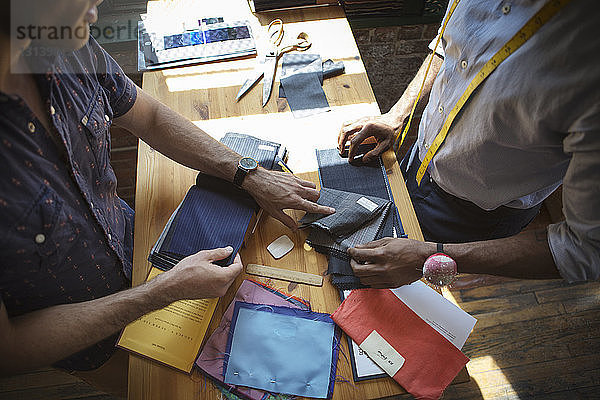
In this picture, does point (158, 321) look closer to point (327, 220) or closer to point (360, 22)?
point (327, 220)

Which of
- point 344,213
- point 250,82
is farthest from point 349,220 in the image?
point 250,82

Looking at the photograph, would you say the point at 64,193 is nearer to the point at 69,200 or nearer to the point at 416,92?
the point at 69,200

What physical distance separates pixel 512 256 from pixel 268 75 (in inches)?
44.3

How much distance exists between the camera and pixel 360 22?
2.30m

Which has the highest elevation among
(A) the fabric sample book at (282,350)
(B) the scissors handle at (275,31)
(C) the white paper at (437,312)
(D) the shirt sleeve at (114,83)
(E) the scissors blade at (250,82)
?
(B) the scissors handle at (275,31)

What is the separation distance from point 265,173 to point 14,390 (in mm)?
1903

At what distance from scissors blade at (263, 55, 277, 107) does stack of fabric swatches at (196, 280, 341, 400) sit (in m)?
0.79

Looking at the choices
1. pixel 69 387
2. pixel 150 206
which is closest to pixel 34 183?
pixel 150 206

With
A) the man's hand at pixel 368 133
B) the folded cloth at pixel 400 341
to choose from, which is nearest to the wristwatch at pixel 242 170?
the man's hand at pixel 368 133

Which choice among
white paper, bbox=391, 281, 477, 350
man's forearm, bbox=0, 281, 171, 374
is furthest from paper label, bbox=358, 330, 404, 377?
man's forearm, bbox=0, 281, 171, 374

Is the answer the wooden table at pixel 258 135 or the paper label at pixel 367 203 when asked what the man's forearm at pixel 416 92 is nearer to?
the wooden table at pixel 258 135

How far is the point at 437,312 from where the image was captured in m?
1.25

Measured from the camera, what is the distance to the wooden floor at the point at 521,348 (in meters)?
2.18

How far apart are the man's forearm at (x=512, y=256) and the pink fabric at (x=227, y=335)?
0.54 m
